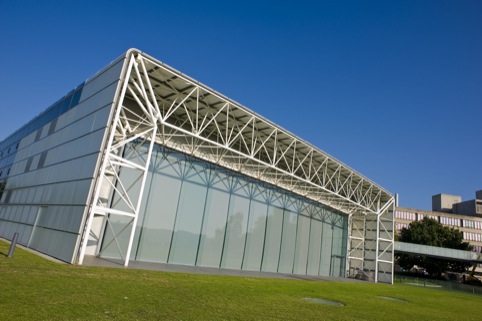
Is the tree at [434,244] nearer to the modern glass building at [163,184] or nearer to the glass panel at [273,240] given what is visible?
the modern glass building at [163,184]

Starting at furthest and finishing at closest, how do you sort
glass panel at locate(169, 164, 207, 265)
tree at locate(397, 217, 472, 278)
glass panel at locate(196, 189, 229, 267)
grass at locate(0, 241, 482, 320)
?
1. tree at locate(397, 217, 472, 278)
2. glass panel at locate(196, 189, 229, 267)
3. glass panel at locate(169, 164, 207, 265)
4. grass at locate(0, 241, 482, 320)

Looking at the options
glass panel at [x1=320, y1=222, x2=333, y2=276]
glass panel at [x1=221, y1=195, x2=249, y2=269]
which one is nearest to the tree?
glass panel at [x1=320, y1=222, x2=333, y2=276]

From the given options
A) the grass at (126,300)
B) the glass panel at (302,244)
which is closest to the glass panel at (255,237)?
the glass panel at (302,244)

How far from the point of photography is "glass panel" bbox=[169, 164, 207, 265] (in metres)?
24.0

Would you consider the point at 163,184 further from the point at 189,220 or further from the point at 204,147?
the point at 204,147

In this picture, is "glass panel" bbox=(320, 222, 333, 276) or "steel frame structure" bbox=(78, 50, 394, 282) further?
"glass panel" bbox=(320, 222, 333, 276)

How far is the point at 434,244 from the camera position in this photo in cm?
6397

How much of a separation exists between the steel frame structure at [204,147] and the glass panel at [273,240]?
3.02 meters

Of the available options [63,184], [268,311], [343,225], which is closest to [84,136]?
[63,184]

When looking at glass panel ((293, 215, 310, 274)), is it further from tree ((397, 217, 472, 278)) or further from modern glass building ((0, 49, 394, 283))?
tree ((397, 217, 472, 278))

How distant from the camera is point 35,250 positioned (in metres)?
19.2

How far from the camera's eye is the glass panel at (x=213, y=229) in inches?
1013

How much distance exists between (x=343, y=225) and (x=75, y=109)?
108ft

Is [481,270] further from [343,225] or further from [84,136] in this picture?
[84,136]
